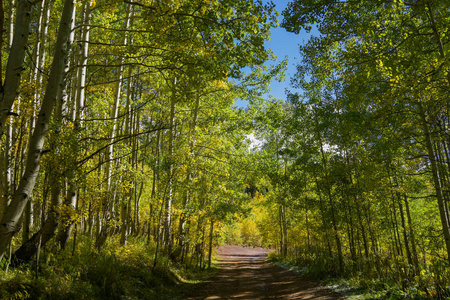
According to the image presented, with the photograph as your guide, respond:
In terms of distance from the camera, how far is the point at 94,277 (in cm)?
675

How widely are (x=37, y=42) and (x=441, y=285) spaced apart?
11.9 m

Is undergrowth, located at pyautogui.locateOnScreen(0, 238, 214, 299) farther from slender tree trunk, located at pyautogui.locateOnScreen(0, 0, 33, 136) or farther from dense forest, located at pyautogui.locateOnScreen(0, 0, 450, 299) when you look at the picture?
slender tree trunk, located at pyautogui.locateOnScreen(0, 0, 33, 136)

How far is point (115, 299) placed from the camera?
663 cm

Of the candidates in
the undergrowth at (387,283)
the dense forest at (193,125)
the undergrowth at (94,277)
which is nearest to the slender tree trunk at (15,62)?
the dense forest at (193,125)

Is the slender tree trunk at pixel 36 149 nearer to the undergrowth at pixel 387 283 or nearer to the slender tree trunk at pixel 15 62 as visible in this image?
the slender tree trunk at pixel 15 62

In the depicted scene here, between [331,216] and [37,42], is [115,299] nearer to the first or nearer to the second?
[37,42]

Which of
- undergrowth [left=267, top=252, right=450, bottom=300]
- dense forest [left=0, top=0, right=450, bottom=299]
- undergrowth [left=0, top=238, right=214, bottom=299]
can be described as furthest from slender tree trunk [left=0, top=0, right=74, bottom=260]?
undergrowth [left=267, top=252, right=450, bottom=300]

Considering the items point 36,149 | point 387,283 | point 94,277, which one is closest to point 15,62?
point 36,149

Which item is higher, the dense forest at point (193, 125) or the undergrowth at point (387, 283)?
the dense forest at point (193, 125)

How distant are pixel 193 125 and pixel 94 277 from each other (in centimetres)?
777

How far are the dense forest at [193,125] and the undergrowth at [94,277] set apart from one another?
0.15 ft

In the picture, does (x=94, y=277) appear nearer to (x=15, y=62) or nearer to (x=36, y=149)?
(x=36, y=149)

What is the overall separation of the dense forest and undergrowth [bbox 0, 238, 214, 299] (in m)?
0.05

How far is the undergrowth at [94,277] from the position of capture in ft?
16.3
